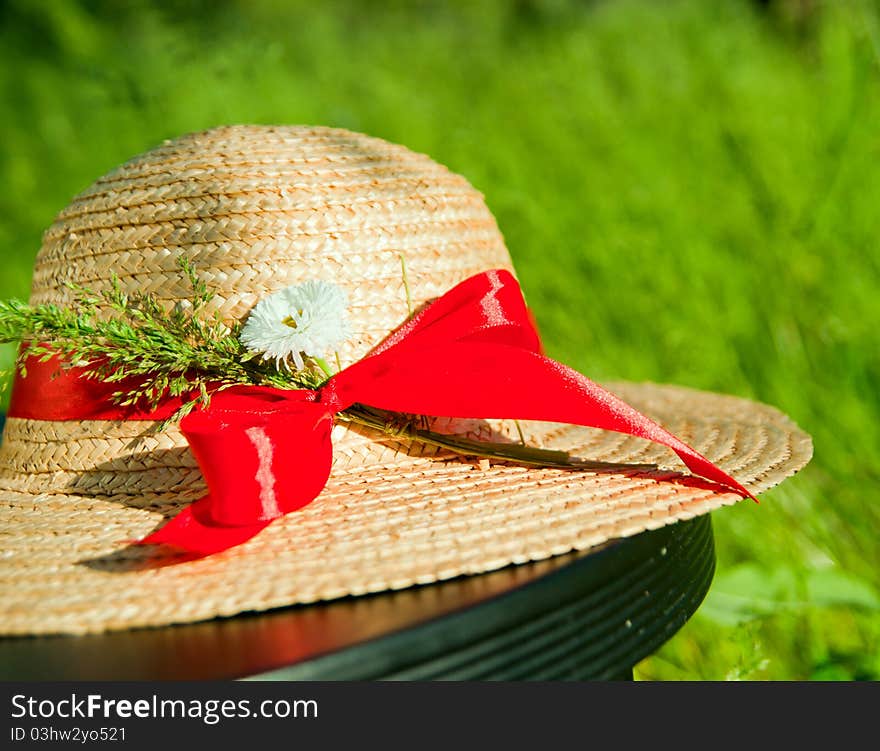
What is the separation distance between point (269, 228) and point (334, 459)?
31 cm

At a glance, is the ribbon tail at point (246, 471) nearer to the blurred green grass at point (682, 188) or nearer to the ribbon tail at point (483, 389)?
the ribbon tail at point (483, 389)

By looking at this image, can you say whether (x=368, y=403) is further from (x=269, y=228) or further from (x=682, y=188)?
(x=682, y=188)

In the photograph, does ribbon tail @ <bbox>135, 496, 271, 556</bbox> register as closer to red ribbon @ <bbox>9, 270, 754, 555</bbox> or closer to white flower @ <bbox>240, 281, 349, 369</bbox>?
red ribbon @ <bbox>9, 270, 754, 555</bbox>

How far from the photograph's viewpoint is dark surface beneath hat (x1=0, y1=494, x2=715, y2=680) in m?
0.79

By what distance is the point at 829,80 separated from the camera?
115 inches

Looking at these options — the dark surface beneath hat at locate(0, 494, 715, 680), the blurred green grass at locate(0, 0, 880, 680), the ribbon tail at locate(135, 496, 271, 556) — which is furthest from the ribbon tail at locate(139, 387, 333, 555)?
the blurred green grass at locate(0, 0, 880, 680)

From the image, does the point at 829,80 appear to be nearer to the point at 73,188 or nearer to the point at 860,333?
the point at 860,333

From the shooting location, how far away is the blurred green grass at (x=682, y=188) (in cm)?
218

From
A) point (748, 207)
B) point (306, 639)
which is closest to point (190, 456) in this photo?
point (306, 639)

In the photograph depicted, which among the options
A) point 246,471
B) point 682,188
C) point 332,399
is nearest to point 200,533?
point 246,471

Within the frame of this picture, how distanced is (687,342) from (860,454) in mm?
615

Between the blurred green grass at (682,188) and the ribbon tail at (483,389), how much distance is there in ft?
2.35

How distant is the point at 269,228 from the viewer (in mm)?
1164

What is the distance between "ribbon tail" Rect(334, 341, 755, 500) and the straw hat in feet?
0.26
